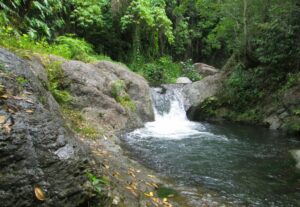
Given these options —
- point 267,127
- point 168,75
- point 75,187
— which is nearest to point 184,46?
point 168,75

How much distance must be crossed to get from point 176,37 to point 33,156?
21147mm

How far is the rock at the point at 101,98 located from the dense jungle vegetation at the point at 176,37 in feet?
3.46

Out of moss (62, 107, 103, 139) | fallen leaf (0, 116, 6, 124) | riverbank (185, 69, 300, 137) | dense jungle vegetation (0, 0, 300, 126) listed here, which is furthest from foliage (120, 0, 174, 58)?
fallen leaf (0, 116, 6, 124)

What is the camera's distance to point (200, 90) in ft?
47.7

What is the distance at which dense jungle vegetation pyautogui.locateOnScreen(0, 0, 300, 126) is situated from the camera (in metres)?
11.5

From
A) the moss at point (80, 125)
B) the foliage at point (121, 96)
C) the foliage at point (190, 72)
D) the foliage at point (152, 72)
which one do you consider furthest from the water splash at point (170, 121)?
the foliage at point (190, 72)

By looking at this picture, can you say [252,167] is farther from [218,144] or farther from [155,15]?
[155,15]

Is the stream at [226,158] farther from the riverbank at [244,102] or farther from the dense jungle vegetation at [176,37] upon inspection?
the dense jungle vegetation at [176,37]

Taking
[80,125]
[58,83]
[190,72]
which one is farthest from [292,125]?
[190,72]

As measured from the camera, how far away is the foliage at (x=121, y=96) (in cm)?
1030

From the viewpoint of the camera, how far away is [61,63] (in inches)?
353

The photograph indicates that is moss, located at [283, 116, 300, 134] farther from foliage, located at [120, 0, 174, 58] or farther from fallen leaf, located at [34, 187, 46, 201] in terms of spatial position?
foliage, located at [120, 0, 174, 58]

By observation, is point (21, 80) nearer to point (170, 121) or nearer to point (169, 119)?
point (170, 121)

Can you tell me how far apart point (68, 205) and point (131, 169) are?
281 cm
